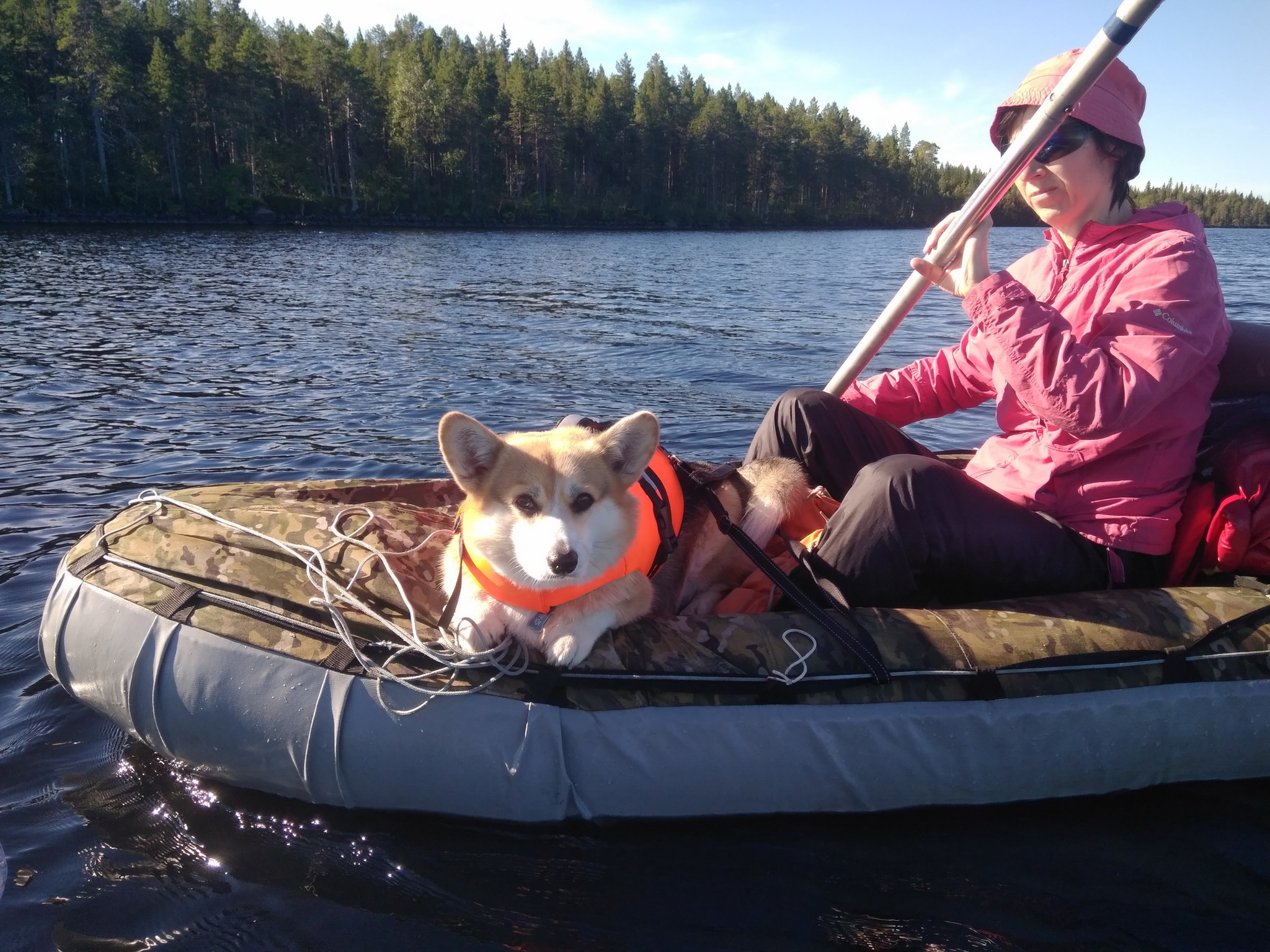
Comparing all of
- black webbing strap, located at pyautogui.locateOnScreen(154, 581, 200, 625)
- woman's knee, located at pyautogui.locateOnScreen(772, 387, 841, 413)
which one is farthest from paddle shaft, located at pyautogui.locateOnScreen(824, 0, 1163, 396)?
black webbing strap, located at pyautogui.locateOnScreen(154, 581, 200, 625)

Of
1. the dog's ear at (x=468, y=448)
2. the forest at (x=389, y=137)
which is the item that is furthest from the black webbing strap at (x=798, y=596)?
the forest at (x=389, y=137)

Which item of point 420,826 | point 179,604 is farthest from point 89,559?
point 420,826

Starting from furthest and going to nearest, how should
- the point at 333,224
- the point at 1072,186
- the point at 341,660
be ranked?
the point at 333,224 < the point at 1072,186 < the point at 341,660

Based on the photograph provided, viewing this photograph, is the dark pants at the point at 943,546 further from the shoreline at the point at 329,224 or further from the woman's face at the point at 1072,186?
the shoreline at the point at 329,224

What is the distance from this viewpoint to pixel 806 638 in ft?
11.1

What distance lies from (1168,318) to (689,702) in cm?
233

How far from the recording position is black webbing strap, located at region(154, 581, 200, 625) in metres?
3.41

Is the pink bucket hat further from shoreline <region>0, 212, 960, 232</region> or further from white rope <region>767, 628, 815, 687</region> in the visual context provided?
shoreline <region>0, 212, 960, 232</region>

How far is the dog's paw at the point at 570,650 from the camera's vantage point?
3225 mm

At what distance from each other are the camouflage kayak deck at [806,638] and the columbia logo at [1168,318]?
1.10 metres

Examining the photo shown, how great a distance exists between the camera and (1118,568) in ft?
11.8

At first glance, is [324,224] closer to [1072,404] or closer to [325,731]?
[325,731]

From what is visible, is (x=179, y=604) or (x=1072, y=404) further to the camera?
(x=179, y=604)

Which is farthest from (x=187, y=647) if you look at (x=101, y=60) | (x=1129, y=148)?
(x=101, y=60)
